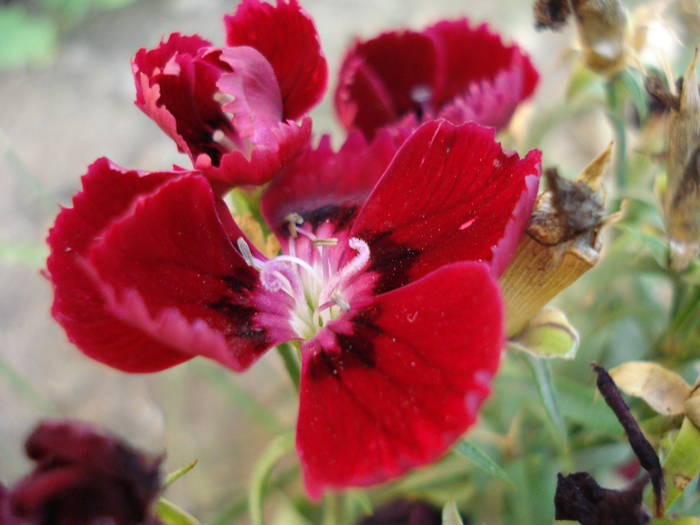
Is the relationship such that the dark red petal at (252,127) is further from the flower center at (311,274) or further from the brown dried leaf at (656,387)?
the brown dried leaf at (656,387)

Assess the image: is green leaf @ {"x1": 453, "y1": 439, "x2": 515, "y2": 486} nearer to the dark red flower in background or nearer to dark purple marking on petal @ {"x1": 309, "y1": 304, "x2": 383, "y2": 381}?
dark purple marking on petal @ {"x1": 309, "y1": 304, "x2": 383, "y2": 381}

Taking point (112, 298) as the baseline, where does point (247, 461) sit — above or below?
below

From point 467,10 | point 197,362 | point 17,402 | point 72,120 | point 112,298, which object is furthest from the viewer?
point 467,10

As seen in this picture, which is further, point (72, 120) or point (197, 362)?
point (72, 120)

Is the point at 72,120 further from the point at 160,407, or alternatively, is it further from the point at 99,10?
the point at 160,407

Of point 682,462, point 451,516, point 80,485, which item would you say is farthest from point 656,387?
point 80,485

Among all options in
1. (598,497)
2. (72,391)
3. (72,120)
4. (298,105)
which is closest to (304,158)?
(298,105)
